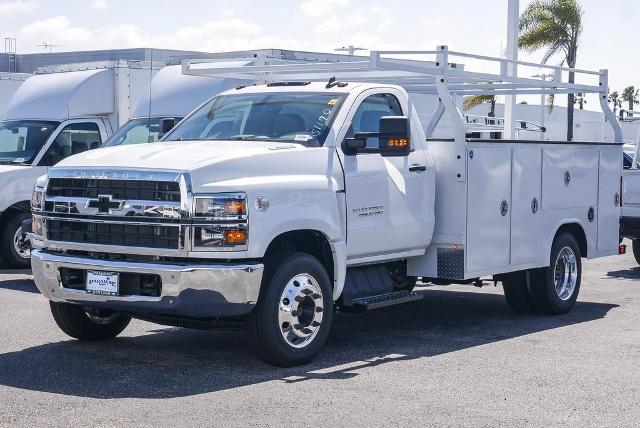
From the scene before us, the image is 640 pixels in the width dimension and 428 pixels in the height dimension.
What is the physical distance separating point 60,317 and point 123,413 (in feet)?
8.87

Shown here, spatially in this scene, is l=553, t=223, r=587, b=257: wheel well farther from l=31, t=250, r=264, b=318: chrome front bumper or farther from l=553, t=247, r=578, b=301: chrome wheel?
l=31, t=250, r=264, b=318: chrome front bumper

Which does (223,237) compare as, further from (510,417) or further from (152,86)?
(152,86)

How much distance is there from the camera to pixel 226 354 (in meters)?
9.54

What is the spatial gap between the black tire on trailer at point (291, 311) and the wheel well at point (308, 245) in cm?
20

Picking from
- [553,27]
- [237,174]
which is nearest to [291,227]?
[237,174]

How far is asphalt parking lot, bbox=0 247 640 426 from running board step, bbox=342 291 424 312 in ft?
1.18

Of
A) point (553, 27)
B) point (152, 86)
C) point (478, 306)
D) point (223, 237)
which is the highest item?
point (553, 27)

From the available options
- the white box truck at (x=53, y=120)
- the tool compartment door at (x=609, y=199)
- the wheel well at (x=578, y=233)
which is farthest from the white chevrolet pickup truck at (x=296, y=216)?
the white box truck at (x=53, y=120)

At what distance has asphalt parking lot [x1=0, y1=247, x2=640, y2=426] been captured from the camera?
7.36 metres

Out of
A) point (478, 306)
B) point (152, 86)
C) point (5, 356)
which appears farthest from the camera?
point (152, 86)

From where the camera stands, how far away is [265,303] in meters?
8.66

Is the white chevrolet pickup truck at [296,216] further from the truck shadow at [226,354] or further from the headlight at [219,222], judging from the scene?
the truck shadow at [226,354]

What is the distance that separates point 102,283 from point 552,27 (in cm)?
3164

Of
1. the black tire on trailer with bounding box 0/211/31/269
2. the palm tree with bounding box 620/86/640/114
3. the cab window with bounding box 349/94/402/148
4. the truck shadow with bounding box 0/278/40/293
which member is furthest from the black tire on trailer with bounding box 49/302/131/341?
the palm tree with bounding box 620/86/640/114
